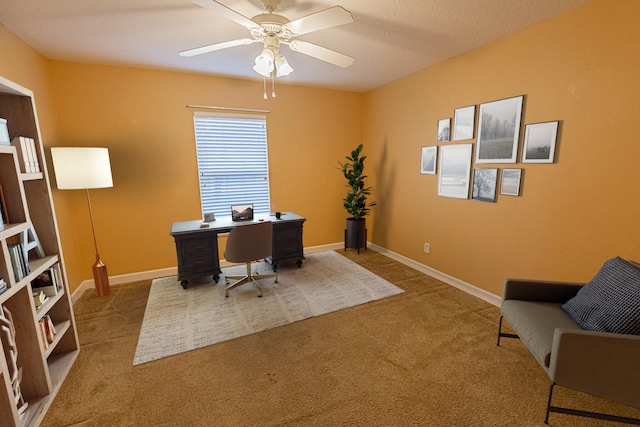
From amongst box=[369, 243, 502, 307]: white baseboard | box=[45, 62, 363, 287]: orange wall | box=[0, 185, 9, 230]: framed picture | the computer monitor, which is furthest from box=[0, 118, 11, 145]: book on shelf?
box=[369, 243, 502, 307]: white baseboard

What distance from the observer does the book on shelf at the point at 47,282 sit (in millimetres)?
1910

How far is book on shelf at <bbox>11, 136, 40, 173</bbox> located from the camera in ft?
5.49

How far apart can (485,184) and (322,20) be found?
7.48 feet

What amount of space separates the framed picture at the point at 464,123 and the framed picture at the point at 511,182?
0.58 m

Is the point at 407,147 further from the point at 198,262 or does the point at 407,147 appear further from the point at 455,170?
the point at 198,262

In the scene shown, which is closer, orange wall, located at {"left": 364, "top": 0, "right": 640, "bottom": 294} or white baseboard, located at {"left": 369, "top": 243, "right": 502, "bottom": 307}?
orange wall, located at {"left": 364, "top": 0, "right": 640, "bottom": 294}

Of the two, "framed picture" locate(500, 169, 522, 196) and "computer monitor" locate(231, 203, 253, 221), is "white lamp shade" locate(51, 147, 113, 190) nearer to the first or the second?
"computer monitor" locate(231, 203, 253, 221)

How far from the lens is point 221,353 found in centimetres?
216

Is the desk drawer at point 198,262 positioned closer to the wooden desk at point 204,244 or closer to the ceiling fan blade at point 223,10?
the wooden desk at point 204,244

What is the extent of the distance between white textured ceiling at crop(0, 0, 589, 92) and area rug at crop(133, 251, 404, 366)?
2437mm

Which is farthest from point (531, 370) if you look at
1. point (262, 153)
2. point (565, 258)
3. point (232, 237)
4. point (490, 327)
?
point (262, 153)

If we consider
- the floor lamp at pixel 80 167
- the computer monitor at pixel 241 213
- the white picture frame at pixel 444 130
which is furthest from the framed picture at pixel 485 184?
the floor lamp at pixel 80 167

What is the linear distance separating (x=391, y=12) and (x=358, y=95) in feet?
8.56

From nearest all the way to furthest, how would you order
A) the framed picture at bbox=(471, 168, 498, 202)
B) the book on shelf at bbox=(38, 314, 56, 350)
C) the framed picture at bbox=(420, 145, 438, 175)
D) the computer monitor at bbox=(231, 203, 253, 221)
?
the book on shelf at bbox=(38, 314, 56, 350), the framed picture at bbox=(471, 168, 498, 202), the framed picture at bbox=(420, 145, 438, 175), the computer monitor at bbox=(231, 203, 253, 221)
